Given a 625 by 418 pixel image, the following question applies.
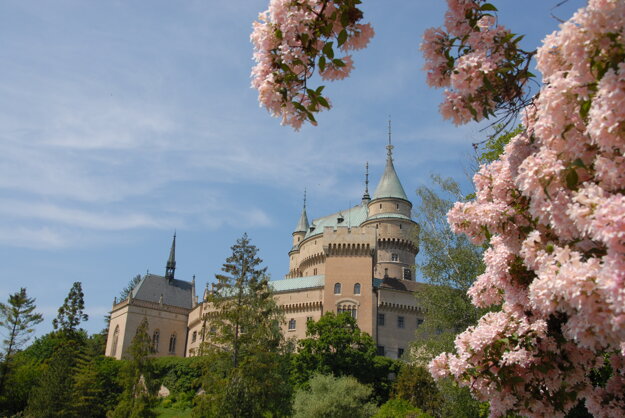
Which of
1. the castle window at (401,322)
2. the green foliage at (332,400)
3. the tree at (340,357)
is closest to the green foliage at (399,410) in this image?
the green foliage at (332,400)

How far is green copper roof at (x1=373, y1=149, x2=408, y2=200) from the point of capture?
65062 mm

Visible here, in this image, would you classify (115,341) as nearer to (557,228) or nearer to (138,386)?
(138,386)

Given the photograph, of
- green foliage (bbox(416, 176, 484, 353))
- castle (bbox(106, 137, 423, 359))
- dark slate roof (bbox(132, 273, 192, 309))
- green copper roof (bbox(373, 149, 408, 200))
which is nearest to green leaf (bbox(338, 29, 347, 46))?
green foliage (bbox(416, 176, 484, 353))

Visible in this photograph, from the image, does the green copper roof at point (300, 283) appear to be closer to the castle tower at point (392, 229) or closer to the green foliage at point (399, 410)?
the castle tower at point (392, 229)

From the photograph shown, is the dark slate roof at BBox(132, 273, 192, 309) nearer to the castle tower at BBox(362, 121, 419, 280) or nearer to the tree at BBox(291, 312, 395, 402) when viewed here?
the castle tower at BBox(362, 121, 419, 280)

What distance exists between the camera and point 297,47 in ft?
19.9

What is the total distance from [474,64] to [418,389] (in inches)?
1457

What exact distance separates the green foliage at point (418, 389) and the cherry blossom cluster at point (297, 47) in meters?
34.1

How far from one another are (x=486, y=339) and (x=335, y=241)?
4981cm

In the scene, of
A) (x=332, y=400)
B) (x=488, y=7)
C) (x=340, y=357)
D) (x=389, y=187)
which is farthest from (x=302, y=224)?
(x=488, y=7)

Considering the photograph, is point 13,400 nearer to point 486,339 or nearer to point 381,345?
point 381,345

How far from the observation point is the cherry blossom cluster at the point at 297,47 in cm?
596

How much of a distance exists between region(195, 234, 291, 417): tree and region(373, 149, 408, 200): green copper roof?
34.4 metres

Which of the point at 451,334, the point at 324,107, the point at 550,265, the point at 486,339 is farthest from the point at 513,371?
the point at 451,334
